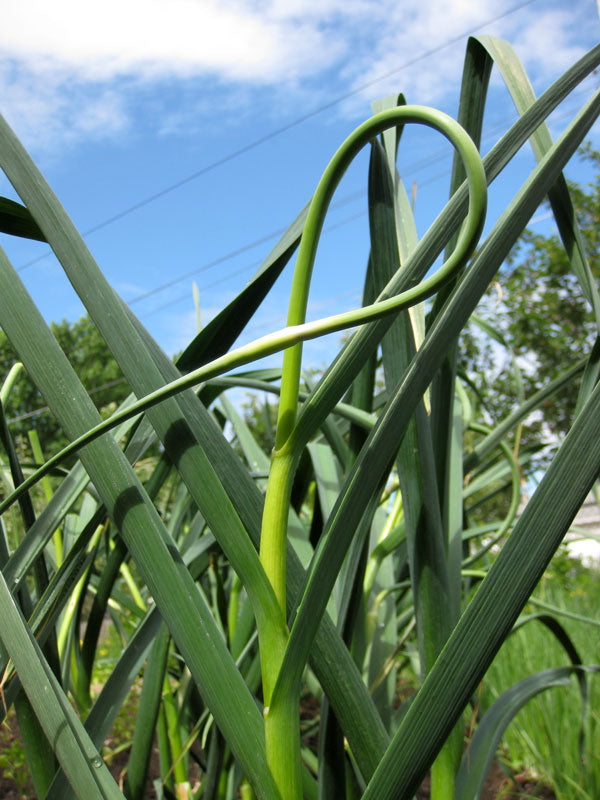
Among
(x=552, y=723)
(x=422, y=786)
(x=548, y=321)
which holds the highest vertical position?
(x=548, y=321)

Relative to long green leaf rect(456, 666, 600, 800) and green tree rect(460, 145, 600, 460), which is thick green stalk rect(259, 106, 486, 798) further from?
green tree rect(460, 145, 600, 460)

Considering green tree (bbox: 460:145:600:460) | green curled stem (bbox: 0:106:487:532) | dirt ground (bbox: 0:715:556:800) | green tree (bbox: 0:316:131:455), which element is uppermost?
green tree (bbox: 0:316:131:455)

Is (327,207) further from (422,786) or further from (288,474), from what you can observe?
(422,786)

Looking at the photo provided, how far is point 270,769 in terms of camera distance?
30 centimetres

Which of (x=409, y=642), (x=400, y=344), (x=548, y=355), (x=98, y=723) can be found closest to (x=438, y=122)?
(x=400, y=344)

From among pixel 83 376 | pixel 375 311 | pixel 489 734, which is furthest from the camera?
pixel 83 376

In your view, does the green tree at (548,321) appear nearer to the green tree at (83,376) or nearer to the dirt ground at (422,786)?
the dirt ground at (422,786)

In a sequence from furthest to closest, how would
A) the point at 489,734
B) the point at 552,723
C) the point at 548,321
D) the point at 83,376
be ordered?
the point at 83,376
the point at 548,321
the point at 552,723
the point at 489,734

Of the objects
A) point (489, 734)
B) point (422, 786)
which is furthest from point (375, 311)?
point (422, 786)

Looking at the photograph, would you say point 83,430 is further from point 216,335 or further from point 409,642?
point 409,642

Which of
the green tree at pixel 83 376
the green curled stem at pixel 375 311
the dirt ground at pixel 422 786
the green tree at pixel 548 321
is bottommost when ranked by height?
the dirt ground at pixel 422 786

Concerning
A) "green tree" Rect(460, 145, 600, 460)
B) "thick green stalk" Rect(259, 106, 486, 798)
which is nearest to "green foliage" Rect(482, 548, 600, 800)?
"thick green stalk" Rect(259, 106, 486, 798)

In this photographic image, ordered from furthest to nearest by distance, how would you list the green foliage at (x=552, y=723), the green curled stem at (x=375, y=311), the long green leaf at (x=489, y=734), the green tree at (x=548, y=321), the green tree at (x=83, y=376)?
the green tree at (x=83, y=376) < the green tree at (x=548, y=321) < the green foliage at (x=552, y=723) < the long green leaf at (x=489, y=734) < the green curled stem at (x=375, y=311)

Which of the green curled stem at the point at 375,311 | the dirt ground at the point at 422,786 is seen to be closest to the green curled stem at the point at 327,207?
the green curled stem at the point at 375,311
